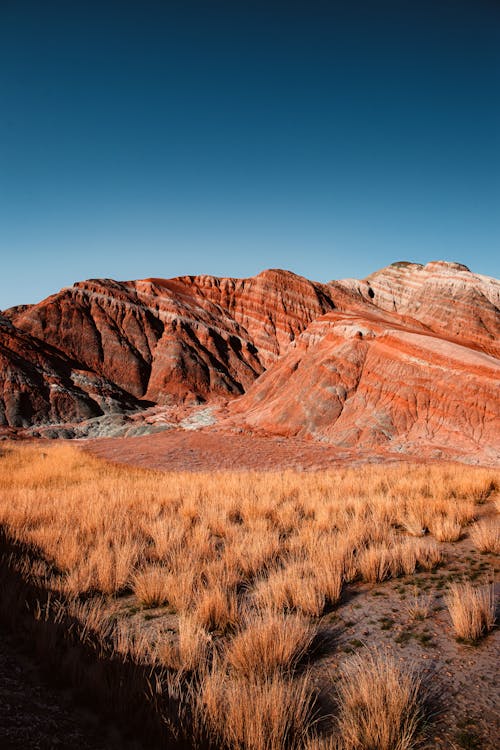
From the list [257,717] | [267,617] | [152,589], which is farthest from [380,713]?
[152,589]

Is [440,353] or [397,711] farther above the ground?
[440,353]

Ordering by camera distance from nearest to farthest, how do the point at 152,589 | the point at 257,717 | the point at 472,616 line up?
the point at 257,717 → the point at 472,616 → the point at 152,589

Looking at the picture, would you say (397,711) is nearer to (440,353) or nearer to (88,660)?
(88,660)

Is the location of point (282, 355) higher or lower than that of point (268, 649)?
higher

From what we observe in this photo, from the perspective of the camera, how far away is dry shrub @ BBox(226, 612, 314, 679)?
3193 mm

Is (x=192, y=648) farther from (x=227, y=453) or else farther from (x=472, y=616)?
(x=227, y=453)

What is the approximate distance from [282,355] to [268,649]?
3967cm

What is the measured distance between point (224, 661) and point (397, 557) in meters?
2.86

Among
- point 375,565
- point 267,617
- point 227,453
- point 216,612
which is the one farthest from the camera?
point 227,453

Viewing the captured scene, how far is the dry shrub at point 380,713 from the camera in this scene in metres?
2.42

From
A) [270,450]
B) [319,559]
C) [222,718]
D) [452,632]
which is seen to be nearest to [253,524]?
[319,559]

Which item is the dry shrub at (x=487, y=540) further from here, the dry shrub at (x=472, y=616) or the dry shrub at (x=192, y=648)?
the dry shrub at (x=192, y=648)

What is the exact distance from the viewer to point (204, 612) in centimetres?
402

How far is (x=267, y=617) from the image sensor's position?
12.6 ft
